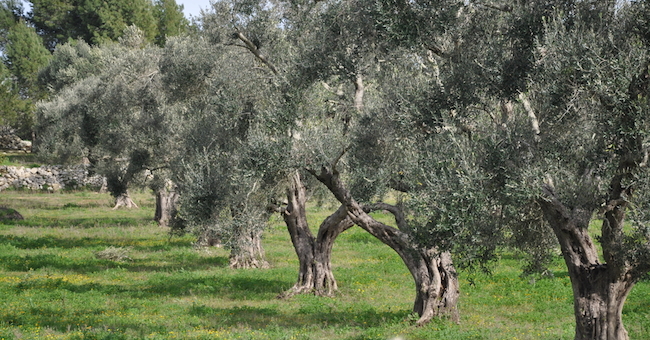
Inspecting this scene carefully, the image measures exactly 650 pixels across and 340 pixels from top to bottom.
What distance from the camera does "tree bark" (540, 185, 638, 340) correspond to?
12.1m

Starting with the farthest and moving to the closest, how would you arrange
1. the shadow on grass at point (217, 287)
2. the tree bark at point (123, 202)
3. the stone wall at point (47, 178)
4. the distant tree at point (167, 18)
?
1. the distant tree at point (167, 18)
2. the stone wall at point (47, 178)
3. the tree bark at point (123, 202)
4. the shadow on grass at point (217, 287)

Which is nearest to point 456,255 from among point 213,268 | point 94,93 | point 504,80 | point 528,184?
point 528,184

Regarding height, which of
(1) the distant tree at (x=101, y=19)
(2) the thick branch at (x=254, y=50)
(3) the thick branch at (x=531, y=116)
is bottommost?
(3) the thick branch at (x=531, y=116)

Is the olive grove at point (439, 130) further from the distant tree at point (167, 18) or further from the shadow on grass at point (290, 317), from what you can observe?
the distant tree at point (167, 18)

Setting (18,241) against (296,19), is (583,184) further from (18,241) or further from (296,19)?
(18,241)

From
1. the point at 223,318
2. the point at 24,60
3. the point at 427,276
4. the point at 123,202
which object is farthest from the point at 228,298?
the point at 24,60

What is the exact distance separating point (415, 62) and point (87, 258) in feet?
59.8

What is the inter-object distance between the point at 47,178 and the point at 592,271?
55651 mm

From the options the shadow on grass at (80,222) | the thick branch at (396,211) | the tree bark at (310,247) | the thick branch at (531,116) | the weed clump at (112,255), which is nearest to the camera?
the thick branch at (531,116)

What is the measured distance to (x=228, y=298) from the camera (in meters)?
21.5

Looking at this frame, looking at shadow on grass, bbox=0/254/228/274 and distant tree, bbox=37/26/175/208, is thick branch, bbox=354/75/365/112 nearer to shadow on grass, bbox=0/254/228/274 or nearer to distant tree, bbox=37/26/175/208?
shadow on grass, bbox=0/254/228/274

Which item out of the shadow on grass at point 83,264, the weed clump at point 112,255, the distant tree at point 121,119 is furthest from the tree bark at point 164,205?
the shadow on grass at point 83,264

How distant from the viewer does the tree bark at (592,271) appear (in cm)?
1210

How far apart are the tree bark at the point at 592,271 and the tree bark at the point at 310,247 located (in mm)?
9723
